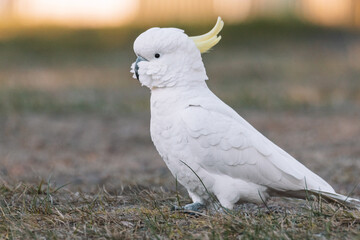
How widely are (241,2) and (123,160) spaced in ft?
40.0

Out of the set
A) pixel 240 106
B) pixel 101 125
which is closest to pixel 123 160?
pixel 101 125

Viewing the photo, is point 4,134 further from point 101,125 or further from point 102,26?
point 102,26

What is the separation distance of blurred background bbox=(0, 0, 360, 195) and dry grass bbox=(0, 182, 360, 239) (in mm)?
1008

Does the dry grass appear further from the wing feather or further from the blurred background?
the blurred background

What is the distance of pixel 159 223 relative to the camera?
3049 mm

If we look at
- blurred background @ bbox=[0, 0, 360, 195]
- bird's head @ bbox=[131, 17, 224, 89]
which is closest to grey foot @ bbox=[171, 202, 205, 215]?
bird's head @ bbox=[131, 17, 224, 89]

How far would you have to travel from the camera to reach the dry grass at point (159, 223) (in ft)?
9.27

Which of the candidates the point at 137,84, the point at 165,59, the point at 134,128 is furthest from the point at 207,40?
the point at 137,84

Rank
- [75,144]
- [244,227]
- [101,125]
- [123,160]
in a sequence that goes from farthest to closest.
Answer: [101,125]
[75,144]
[123,160]
[244,227]

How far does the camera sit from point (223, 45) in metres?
14.2

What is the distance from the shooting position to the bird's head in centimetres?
320

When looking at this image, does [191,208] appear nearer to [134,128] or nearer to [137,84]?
[134,128]

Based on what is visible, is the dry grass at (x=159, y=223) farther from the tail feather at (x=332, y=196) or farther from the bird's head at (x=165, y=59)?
the bird's head at (x=165, y=59)

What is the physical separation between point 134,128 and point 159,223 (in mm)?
4090
